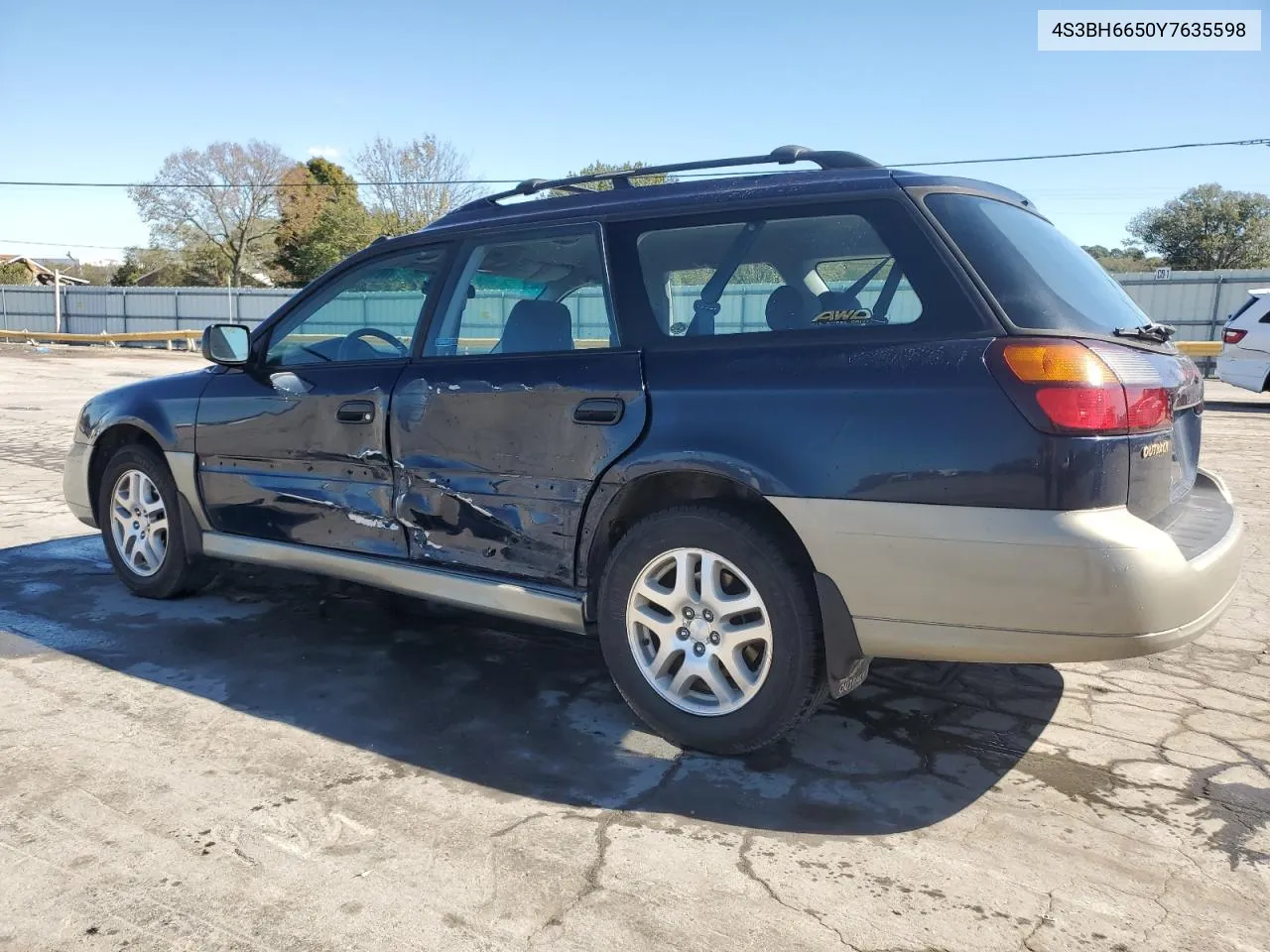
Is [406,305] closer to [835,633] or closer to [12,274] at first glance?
[835,633]

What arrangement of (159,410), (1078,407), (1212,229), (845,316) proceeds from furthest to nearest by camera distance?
(1212,229), (159,410), (845,316), (1078,407)

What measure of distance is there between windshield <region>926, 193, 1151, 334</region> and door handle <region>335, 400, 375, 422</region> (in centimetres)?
223

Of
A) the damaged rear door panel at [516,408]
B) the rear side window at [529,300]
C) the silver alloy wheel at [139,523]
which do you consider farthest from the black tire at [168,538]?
the rear side window at [529,300]

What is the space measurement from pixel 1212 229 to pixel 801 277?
183 feet

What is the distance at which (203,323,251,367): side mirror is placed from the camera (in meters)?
4.35

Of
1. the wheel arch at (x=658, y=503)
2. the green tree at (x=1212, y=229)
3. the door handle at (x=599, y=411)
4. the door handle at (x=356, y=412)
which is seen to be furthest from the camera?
the green tree at (x=1212, y=229)

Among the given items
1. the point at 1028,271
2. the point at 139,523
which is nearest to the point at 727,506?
the point at 1028,271

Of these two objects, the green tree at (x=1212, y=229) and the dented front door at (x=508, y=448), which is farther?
the green tree at (x=1212, y=229)

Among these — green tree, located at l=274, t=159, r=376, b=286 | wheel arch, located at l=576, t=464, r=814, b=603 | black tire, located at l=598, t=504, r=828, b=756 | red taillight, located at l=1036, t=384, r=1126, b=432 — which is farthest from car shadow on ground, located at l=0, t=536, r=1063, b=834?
green tree, located at l=274, t=159, r=376, b=286

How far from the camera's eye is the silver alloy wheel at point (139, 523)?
15.8 ft

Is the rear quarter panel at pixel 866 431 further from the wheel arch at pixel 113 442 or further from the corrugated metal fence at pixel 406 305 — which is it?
the wheel arch at pixel 113 442

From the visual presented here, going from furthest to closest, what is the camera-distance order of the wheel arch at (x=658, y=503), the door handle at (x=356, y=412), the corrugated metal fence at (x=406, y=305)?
1. the door handle at (x=356, y=412)
2. the corrugated metal fence at (x=406, y=305)
3. the wheel arch at (x=658, y=503)

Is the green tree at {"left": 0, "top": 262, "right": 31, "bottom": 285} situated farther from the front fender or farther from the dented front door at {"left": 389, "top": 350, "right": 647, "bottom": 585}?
the dented front door at {"left": 389, "top": 350, "right": 647, "bottom": 585}

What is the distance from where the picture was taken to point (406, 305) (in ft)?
13.1
